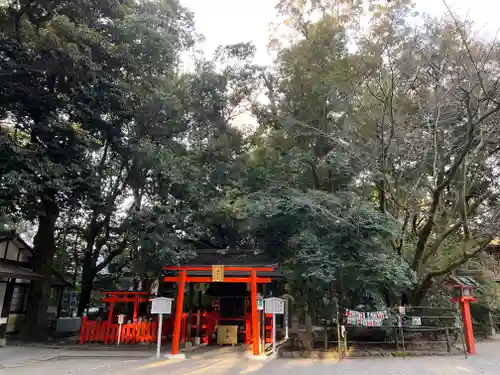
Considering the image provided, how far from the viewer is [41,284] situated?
14172 mm

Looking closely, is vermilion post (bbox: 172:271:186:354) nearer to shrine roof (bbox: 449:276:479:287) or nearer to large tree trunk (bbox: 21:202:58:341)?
large tree trunk (bbox: 21:202:58:341)

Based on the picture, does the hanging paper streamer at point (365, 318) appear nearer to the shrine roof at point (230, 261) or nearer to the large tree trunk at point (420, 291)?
the shrine roof at point (230, 261)

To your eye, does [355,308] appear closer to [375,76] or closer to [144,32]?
[375,76]

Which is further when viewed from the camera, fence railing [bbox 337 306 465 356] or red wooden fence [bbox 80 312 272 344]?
red wooden fence [bbox 80 312 272 344]

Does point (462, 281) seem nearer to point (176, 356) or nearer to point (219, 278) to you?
point (219, 278)

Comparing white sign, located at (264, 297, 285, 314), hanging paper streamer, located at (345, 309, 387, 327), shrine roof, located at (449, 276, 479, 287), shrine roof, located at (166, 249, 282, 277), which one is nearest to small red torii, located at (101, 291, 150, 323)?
shrine roof, located at (166, 249, 282, 277)

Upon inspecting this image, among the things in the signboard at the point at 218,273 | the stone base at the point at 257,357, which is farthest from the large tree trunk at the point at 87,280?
the stone base at the point at 257,357

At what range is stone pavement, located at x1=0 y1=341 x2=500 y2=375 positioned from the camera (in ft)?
28.2

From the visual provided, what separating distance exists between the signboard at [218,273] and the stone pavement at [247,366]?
2301mm

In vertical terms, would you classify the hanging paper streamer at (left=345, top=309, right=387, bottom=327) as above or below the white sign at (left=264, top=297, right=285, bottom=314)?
below

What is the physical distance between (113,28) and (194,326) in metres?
11.9

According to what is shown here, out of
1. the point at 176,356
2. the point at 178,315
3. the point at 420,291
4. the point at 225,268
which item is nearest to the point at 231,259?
the point at 225,268

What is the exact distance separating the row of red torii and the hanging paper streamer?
2.75 meters

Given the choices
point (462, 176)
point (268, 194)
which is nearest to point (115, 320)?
point (268, 194)
